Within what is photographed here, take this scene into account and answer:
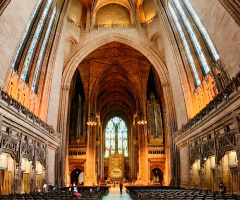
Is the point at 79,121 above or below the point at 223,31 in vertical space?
below

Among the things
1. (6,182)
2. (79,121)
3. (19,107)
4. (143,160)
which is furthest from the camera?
(79,121)

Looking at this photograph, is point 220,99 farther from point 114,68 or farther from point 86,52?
point 114,68

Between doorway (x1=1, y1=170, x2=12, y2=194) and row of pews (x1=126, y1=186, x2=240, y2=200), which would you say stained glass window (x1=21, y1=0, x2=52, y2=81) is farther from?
row of pews (x1=126, y1=186, x2=240, y2=200)

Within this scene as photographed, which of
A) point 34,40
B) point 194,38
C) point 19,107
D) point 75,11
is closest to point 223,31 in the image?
point 194,38

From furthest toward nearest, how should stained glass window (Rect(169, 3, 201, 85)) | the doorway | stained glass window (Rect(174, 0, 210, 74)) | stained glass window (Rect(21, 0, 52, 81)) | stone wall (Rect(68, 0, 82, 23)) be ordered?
stone wall (Rect(68, 0, 82, 23)) < stained glass window (Rect(169, 3, 201, 85)) < stained glass window (Rect(21, 0, 52, 81)) < stained glass window (Rect(174, 0, 210, 74)) < the doorway

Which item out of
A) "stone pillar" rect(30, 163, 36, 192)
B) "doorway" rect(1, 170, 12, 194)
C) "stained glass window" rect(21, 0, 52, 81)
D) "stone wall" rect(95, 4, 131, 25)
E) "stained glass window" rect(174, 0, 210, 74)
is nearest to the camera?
"doorway" rect(1, 170, 12, 194)

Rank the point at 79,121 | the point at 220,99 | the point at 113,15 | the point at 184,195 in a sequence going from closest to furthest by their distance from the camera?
the point at 184,195 < the point at 220,99 < the point at 113,15 < the point at 79,121

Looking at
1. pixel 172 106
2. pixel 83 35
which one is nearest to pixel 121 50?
pixel 83 35

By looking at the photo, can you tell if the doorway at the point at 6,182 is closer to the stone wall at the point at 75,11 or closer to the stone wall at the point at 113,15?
the stone wall at the point at 75,11

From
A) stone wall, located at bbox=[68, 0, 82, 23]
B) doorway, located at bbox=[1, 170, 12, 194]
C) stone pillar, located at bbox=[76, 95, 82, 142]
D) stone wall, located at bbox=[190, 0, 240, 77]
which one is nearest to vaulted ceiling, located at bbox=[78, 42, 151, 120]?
stone pillar, located at bbox=[76, 95, 82, 142]

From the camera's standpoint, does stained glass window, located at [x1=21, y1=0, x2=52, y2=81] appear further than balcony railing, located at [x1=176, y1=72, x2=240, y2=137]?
Yes

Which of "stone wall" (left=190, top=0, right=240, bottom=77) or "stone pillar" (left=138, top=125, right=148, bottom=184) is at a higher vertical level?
"stone wall" (left=190, top=0, right=240, bottom=77)

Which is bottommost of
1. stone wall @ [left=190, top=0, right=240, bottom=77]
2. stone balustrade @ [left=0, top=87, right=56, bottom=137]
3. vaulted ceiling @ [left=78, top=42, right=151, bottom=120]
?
stone balustrade @ [left=0, top=87, right=56, bottom=137]

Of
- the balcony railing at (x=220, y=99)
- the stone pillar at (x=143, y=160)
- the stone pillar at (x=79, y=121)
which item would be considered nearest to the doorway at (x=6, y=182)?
the balcony railing at (x=220, y=99)
